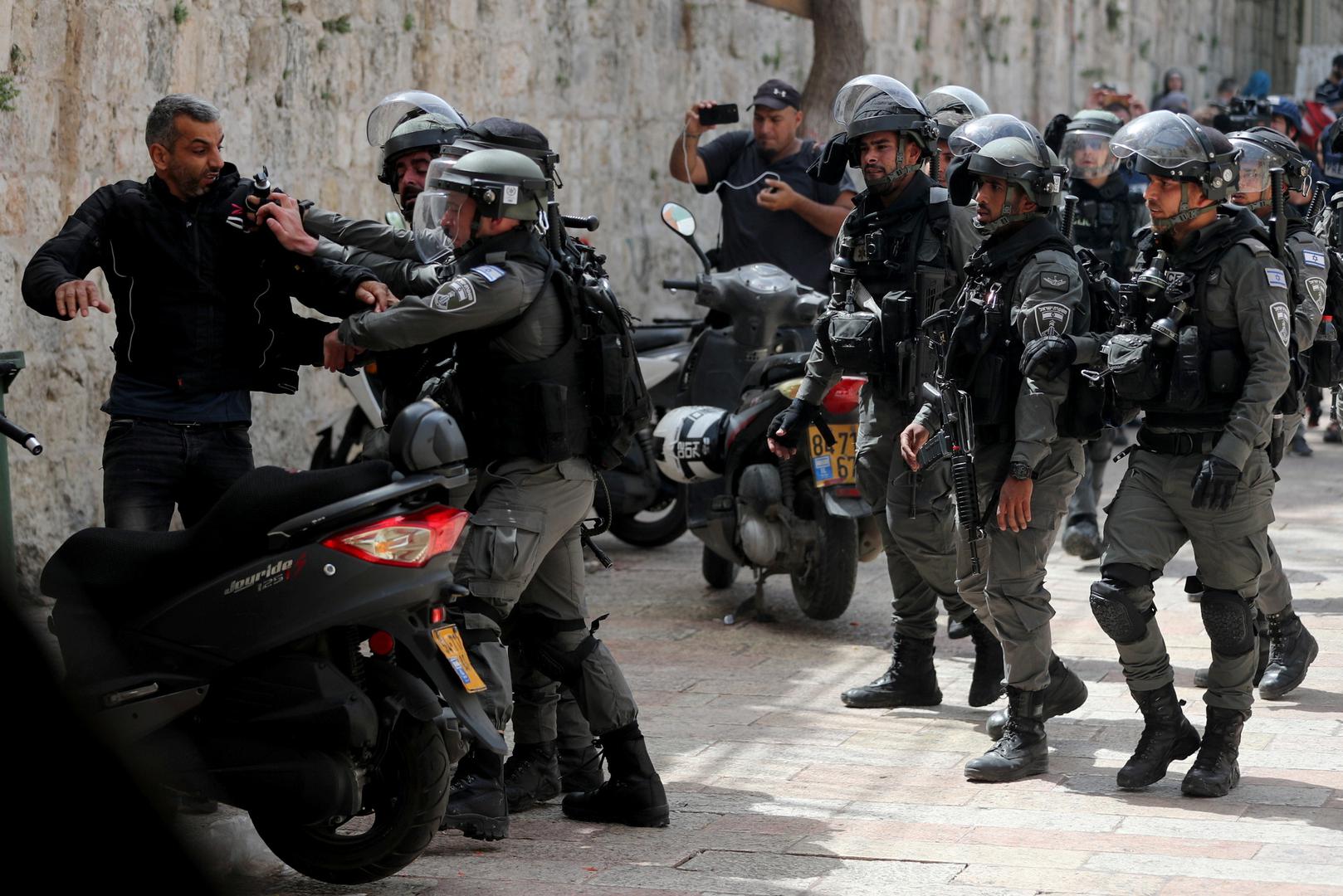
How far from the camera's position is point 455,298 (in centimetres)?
477

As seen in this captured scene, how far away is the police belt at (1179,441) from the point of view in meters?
5.27

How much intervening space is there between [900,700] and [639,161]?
711 cm

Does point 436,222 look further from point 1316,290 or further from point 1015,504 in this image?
point 1316,290

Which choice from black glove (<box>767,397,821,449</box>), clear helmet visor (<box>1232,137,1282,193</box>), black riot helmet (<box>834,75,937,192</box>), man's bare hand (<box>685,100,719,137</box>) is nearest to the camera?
black riot helmet (<box>834,75,937,192</box>)

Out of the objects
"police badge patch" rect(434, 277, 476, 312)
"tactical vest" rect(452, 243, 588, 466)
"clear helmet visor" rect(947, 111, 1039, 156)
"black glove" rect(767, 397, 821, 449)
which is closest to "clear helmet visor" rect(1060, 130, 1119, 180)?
"black glove" rect(767, 397, 821, 449)

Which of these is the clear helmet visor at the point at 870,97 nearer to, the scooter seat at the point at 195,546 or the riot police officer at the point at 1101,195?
the scooter seat at the point at 195,546

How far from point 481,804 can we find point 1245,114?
31.1 feet

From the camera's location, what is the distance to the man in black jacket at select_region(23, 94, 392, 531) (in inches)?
214

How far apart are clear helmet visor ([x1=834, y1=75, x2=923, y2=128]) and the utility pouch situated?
1442 millimetres

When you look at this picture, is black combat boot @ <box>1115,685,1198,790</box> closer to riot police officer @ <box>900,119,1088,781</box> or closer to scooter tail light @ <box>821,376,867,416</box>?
riot police officer @ <box>900,119,1088,781</box>

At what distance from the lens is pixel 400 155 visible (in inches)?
238

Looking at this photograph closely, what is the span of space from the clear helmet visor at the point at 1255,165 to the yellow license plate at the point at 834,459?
1696mm

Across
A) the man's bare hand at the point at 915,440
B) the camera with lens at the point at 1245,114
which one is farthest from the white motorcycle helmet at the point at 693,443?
the camera with lens at the point at 1245,114

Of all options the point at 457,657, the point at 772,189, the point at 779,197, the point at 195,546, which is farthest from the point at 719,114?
the point at 195,546
